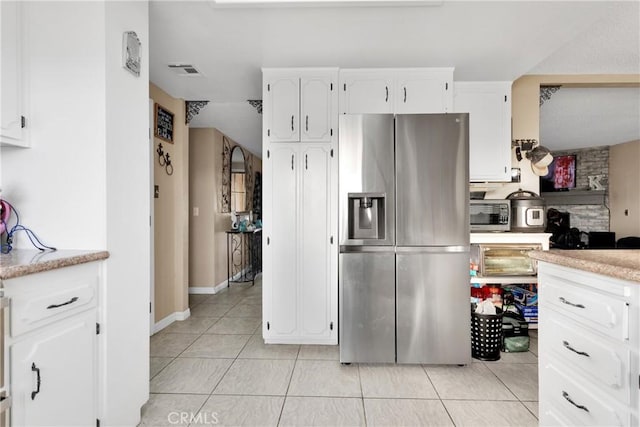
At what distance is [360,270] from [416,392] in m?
0.88

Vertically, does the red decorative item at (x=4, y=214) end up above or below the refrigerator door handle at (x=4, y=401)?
above

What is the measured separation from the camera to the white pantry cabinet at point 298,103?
285 centimetres

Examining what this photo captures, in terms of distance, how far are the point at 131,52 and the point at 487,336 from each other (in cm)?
Answer: 308

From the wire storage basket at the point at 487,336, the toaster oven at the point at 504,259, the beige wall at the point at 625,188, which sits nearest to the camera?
the wire storage basket at the point at 487,336

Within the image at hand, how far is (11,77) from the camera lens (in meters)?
1.48

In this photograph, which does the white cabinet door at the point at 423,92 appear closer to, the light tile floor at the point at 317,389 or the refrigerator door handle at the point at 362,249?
the refrigerator door handle at the point at 362,249

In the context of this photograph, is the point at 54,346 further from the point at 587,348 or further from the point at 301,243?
the point at 587,348

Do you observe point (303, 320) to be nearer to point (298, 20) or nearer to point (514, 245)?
point (514, 245)

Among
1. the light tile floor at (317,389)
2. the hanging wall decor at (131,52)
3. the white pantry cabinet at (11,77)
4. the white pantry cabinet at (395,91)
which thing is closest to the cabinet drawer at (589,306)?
the light tile floor at (317,389)

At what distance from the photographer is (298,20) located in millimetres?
2137

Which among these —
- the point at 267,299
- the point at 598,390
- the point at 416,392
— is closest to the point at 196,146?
the point at 267,299

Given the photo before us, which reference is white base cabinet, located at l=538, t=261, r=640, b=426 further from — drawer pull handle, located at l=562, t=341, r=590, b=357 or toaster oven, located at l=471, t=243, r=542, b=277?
toaster oven, located at l=471, t=243, r=542, b=277

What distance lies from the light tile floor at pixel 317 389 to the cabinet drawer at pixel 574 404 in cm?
62

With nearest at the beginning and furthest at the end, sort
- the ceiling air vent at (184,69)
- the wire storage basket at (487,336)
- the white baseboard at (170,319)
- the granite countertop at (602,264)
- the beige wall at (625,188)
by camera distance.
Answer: the granite countertop at (602,264) < the wire storage basket at (487,336) < the ceiling air vent at (184,69) < the white baseboard at (170,319) < the beige wall at (625,188)
